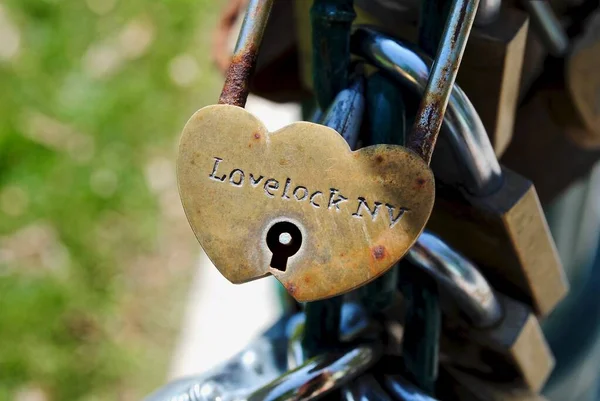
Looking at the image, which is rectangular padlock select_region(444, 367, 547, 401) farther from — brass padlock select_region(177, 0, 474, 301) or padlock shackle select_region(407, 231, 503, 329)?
brass padlock select_region(177, 0, 474, 301)

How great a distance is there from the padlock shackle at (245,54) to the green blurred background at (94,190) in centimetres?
105

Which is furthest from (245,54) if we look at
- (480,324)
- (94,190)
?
(94,190)

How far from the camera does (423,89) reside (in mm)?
456

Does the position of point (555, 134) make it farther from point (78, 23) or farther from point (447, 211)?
point (78, 23)

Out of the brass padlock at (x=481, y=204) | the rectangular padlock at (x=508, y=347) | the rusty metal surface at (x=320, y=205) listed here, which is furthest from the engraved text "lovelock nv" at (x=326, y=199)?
the rectangular padlock at (x=508, y=347)

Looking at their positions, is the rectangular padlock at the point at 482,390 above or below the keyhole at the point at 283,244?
below

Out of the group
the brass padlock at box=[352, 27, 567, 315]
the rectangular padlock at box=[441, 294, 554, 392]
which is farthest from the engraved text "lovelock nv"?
the rectangular padlock at box=[441, 294, 554, 392]

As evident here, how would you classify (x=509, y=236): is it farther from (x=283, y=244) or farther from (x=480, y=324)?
(x=283, y=244)

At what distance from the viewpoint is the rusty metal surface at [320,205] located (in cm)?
39

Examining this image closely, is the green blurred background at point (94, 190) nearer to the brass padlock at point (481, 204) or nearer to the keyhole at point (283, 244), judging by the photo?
the brass padlock at point (481, 204)

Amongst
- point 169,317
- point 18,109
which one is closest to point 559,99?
point 169,317

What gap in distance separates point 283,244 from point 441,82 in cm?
11

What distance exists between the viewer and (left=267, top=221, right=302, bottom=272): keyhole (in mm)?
392

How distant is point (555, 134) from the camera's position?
69cm
